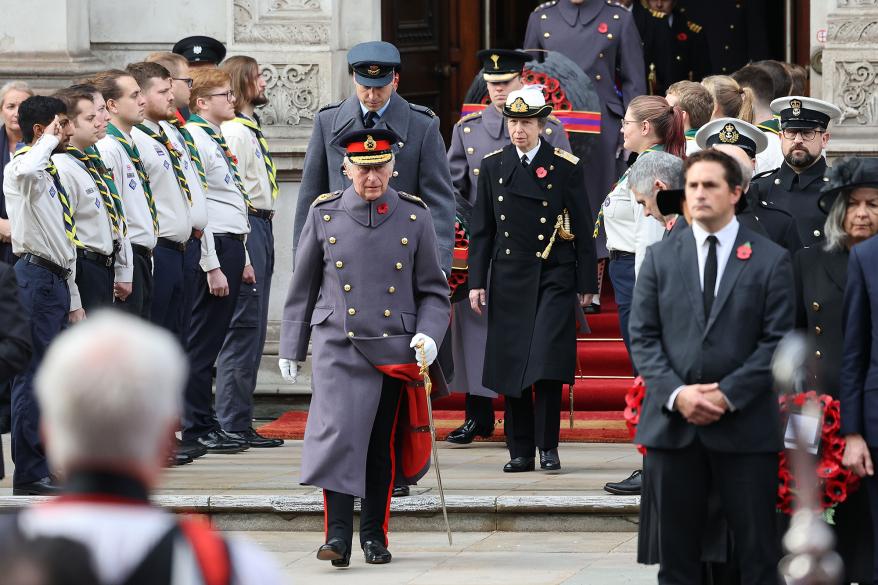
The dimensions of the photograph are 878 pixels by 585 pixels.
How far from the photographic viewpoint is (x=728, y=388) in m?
5.79

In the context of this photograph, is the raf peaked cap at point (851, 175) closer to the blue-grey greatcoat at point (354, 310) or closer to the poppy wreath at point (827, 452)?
the poppy wreath at point (827, 452)

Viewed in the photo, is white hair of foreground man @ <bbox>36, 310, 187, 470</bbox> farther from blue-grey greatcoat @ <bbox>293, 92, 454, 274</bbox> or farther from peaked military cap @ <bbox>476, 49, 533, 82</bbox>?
peaked military cap @ <bbox>476, 49, 533, 82</bbox>

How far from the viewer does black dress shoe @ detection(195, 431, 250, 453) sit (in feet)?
33.2

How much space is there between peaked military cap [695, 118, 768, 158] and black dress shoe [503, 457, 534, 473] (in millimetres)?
1902

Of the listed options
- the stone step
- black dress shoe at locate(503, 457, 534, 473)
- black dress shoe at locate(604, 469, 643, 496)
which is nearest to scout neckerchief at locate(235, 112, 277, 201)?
black dress shoe at locate(503, 457, 534, 473)

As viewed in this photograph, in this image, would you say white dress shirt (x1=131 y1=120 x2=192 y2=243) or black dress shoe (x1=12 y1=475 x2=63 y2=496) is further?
white dress shirt (x1=131 y1=120 x2=192 y2=243)

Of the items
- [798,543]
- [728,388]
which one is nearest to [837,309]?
[728,388]

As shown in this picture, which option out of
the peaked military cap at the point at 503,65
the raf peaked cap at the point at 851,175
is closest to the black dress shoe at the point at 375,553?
the raf peaked cap at the point at 851,175

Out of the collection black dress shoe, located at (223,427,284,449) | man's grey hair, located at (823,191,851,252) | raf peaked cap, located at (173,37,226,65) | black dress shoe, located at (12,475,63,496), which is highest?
raf peaked cap, located at (173,37,226,65)

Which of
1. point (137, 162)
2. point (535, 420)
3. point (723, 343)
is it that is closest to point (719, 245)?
point (723, 343)

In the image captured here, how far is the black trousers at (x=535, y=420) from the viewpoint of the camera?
9250 mm

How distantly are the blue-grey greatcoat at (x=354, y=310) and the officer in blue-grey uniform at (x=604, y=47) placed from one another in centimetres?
465

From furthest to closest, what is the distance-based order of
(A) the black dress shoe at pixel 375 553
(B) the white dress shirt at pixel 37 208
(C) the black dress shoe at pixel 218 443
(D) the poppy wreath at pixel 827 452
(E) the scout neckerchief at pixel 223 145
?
1. (C) the black dress shoe at pixel 218 443
2. (E) the scout neckerchief at pixel 223 145
3. (B) the white dress shirt at pixel 37 208
4. (A) the black dress shoe at pixel 375 553
5. (D) the poppy wreath at pixel 827 452

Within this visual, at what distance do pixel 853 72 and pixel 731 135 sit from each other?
3.67 m
